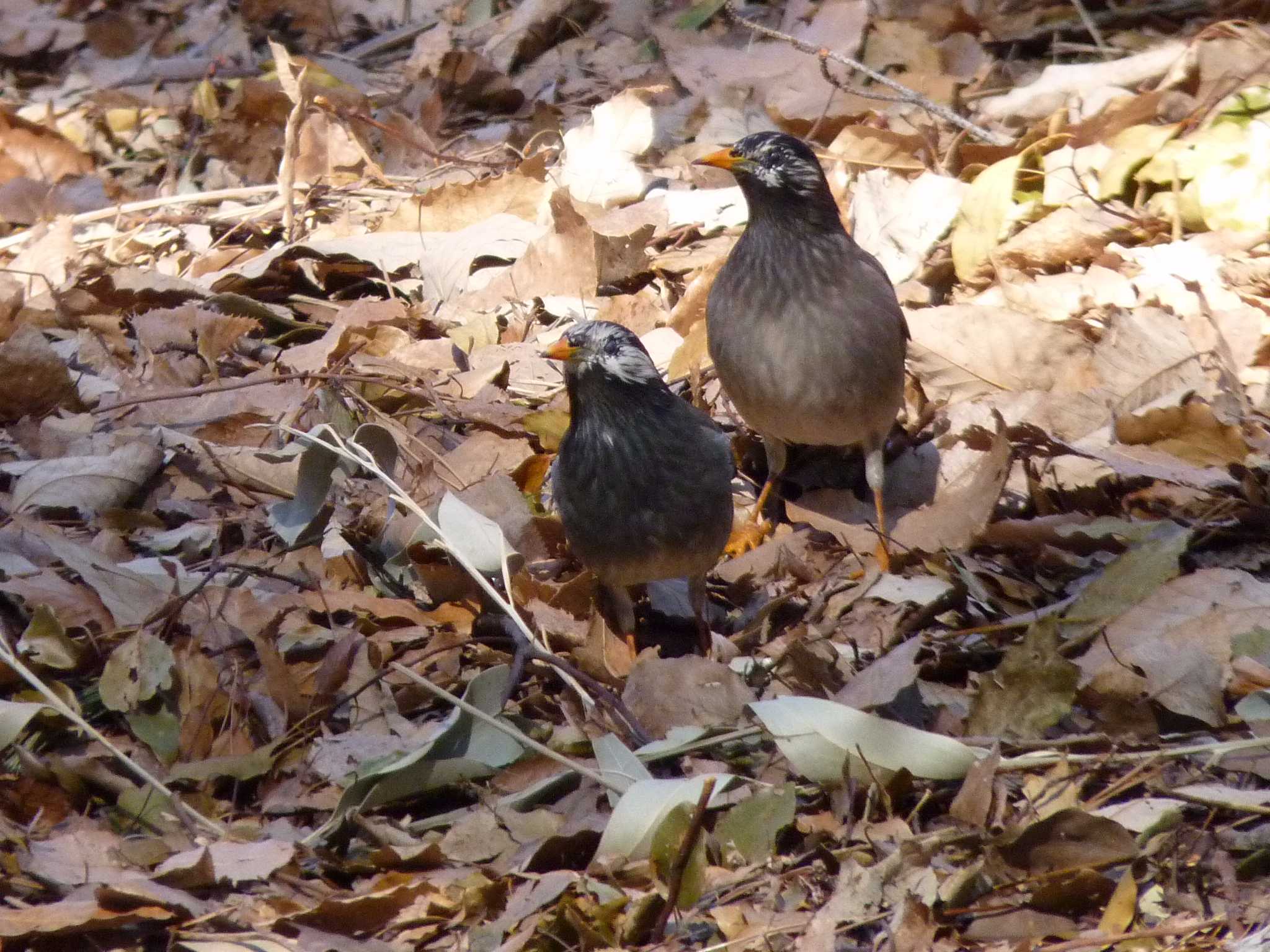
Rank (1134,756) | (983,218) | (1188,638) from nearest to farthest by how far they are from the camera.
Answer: (1134,756) < (1188,638) < (983,218)

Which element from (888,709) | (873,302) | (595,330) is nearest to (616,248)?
(873,302)

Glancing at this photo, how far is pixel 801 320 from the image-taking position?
503 cm

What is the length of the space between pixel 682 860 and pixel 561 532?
193 centimetres

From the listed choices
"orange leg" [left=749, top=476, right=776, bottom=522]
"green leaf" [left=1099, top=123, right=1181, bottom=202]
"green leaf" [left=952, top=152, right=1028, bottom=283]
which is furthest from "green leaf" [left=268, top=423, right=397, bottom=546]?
"green leaf" [left=1099, top=123, right=1181, bottom=202]

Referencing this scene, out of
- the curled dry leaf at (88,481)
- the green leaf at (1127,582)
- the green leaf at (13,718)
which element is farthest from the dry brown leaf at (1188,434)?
the green leaf at (13,718)

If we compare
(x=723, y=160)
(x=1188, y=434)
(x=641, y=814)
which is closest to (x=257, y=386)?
(x=723, y=160)

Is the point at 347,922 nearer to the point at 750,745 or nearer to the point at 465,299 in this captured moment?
the point at 750,745

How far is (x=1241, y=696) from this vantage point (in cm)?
337

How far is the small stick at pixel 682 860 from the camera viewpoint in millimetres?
2744

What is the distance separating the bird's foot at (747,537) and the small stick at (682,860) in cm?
223

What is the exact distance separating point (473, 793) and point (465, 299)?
280 cm

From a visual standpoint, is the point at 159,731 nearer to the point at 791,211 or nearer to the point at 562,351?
the point at 562,351

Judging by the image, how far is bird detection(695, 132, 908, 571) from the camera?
4.99 metres

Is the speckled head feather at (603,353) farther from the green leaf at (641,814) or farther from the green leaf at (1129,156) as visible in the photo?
the green leaf at (1129,156)
